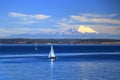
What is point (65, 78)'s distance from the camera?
100 feet

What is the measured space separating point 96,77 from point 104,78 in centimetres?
75

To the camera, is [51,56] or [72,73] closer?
[72,73]

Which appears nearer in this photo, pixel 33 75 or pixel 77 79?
pixel 77 79

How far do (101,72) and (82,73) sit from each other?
1.67 metres

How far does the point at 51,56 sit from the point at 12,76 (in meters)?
23.3

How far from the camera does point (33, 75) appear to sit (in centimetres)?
3266

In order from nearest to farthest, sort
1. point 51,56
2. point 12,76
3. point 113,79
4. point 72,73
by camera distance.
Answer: point 113,79 → point 12,76 → point 72,73 → point 51,56

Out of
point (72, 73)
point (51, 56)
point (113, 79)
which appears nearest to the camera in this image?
point (113, 79)

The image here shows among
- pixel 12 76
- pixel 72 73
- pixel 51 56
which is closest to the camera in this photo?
pixel 12 76

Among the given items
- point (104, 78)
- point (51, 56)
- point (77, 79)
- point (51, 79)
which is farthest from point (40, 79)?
point (51, 56)

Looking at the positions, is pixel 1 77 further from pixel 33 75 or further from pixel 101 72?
pixel 101 72

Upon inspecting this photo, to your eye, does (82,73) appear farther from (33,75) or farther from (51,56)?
(51,56)

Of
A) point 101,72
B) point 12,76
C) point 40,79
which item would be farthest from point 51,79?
point 101,72

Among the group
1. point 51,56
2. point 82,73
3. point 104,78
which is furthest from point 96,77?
point 51,56
